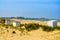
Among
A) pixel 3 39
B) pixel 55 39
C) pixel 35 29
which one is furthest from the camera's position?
pixel 35 29

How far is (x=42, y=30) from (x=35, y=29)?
1.40 meters

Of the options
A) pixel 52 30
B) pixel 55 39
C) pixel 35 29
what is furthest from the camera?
pixel 35 29

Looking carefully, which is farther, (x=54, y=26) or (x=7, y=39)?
(x=54, y=26)

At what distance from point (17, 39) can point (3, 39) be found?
1078mm

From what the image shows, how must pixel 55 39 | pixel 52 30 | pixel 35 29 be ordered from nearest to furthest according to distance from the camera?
pixel 55 39 → pixel 52 30 → pixel 35 29

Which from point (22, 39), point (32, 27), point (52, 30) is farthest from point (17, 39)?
point (32, 27)

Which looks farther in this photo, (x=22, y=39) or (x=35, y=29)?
(x=35, y=29)

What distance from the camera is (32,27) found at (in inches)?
957

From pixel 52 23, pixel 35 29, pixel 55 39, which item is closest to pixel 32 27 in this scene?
pixel 35 29

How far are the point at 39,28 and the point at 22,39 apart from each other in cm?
962

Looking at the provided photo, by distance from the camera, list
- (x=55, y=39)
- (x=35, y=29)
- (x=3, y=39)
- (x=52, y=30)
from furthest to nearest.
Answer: (x=35, y=29)
(x=52, y=30)
(x=55, y=39)
(x=3, y=39)

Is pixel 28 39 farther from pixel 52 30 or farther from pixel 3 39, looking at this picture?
pixel 52 30

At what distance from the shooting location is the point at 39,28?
23.6 meters

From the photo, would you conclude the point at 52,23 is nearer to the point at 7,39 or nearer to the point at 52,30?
the point at 52,30
